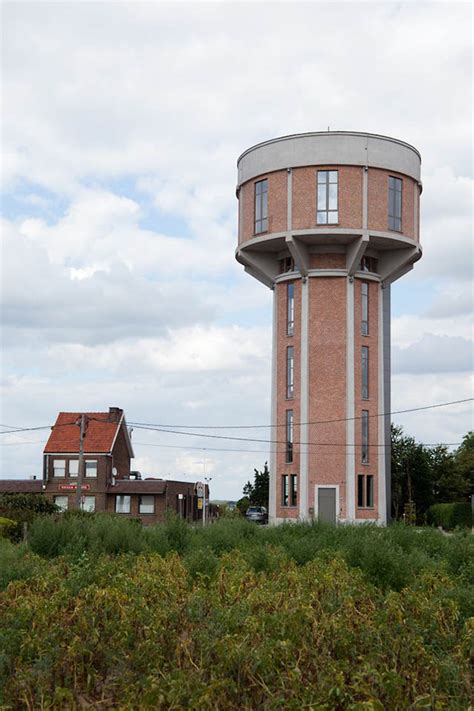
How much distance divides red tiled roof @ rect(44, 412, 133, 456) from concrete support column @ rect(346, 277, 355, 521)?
78.2ft

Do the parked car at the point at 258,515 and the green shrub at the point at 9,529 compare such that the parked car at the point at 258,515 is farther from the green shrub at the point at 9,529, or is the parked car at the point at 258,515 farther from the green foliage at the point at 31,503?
the green shrub at the point at 9,529

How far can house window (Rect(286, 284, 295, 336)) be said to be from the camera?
1873 inches

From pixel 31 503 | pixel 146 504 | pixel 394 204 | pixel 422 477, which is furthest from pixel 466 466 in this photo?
pixel 31 503

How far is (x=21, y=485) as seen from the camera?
66125 millimetres

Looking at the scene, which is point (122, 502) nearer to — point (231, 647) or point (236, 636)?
point (236, 636)

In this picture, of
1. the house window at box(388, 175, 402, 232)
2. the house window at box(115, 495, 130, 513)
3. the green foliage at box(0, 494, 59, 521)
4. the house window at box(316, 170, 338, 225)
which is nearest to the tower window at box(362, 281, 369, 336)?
the house window at box(388, 175, 402, 232)

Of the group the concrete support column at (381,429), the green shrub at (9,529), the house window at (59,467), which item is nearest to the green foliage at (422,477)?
the concrete support column at (381,429)

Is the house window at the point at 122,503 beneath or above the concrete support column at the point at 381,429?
beneath

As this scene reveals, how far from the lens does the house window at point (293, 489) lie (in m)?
45.8

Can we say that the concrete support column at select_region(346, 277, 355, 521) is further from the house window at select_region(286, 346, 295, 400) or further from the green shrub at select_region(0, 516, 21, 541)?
the green shrub at select_region(0, 516, 21, 541)

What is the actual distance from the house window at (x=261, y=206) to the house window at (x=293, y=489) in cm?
1261

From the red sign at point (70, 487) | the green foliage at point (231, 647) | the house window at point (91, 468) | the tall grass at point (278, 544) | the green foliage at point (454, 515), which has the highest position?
the house window at point (91, 468)

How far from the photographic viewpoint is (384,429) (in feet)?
156

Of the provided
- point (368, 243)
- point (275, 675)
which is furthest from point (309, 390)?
point (275, 675)
